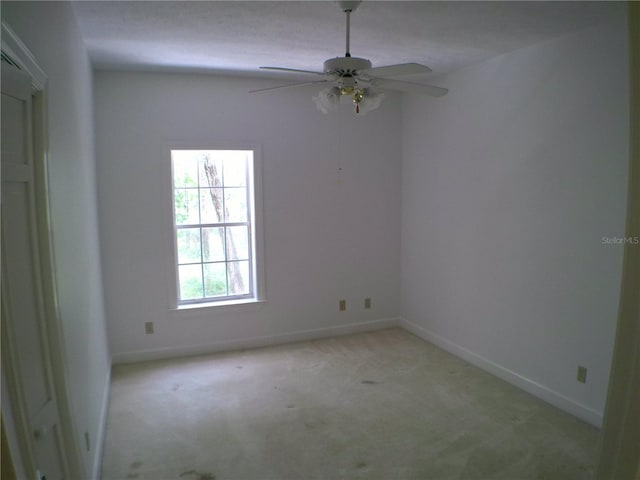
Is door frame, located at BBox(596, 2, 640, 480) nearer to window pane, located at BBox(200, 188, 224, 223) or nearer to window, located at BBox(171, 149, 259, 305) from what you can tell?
window, located at BBox(171, 149, 259, 305)

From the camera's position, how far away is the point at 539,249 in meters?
3.23

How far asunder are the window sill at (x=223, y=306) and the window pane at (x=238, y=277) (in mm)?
112

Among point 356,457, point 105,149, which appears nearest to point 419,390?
point 356,457

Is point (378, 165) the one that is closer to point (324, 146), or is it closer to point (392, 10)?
point (324, 146)

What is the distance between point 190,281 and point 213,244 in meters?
0.43

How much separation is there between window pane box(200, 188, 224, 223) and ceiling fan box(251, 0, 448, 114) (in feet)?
6.80

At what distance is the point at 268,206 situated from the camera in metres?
4.25

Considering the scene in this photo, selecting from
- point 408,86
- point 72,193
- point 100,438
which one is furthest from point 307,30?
point 100,438

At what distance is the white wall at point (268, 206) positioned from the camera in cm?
379

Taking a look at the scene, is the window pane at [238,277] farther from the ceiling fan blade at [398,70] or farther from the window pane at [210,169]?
the ceiling fan blade at [398,70]

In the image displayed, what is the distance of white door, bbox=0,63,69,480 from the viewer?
1231 millimetres

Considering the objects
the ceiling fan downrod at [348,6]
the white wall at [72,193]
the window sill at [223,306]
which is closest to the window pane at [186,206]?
the window sill at [223,306]

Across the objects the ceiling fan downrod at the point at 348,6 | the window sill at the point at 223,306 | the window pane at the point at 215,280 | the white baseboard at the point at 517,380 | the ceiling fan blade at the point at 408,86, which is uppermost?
the ceiling fan downrod at the point at 348,6

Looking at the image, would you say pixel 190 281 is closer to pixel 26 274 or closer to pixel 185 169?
pixel 185 169
